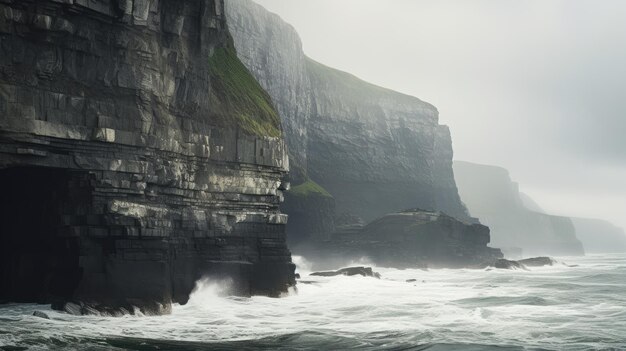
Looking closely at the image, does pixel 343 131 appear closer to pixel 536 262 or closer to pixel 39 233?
pixel 536 262

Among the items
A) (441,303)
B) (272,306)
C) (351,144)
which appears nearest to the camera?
(272,306)

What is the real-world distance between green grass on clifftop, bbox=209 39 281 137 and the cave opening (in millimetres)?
10549

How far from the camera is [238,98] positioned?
150 feet

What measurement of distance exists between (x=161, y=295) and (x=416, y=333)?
11.6 metres

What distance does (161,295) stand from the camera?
112 feet

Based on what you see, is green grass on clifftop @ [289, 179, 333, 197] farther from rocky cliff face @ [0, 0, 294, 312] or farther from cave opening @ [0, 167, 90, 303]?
cave opening @ [0, 167, 90, 303]

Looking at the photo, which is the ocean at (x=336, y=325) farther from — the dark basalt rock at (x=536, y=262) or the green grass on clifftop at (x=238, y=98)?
the dark basalt rock at (x=536, y=262)

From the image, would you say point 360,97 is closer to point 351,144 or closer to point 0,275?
point 351,144

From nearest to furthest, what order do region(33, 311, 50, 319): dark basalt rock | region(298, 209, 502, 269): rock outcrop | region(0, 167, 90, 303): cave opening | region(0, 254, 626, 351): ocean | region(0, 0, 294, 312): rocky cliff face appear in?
1. region(0, 254, 626, 351): ocean
2. region(33, 311, 50, 319): dark basalt rock
3. region(0, 0, 294, 312): rocky cliff face
4. region(0, 167, 90, 303): cave opening
5. region(298, 209, 502, 269): rock outcrop

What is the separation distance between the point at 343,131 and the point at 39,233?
103 m

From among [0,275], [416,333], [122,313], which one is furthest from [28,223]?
[416,333]

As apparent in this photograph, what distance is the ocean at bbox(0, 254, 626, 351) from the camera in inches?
1022

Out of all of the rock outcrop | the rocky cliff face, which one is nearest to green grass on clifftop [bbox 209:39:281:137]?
the rocky cliff face

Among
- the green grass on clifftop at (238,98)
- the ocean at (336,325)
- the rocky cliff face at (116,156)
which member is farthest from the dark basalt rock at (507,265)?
the rocky cliff face at (116,156)
